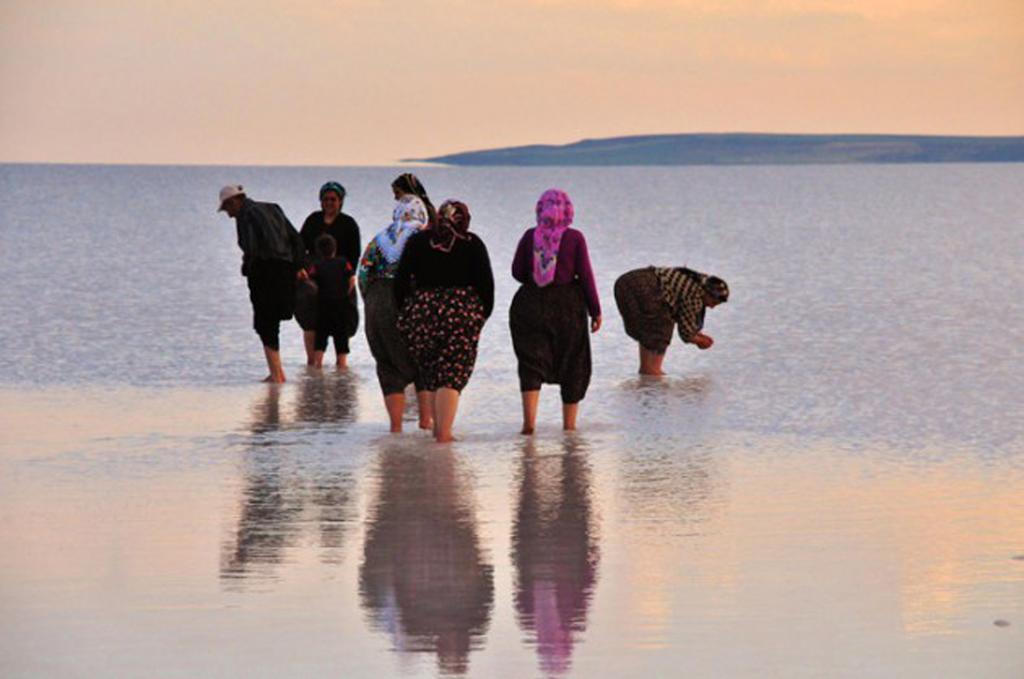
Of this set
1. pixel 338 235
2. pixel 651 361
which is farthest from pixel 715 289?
pixel 338 235

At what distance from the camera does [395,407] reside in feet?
49.3

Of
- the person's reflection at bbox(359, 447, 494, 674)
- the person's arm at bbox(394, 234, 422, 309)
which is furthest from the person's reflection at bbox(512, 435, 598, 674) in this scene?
the person's arm at bbox(394, 234, 422, 309)

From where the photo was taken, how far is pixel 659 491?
12.5m

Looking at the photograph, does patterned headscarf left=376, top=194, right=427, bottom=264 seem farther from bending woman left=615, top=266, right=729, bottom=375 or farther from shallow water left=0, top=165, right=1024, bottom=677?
bending woman left=615, top=266, right=729, bottom=375

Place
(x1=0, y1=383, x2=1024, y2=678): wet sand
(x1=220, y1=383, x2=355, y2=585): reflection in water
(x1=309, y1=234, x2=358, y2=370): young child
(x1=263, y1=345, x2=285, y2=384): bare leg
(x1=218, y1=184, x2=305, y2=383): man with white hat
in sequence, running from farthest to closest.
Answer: (x1=309, y1=234, x2=358, y2=370): young child, (x1=263, y1=345, x2=285, y2=384): bare leg, (x1=218, y1=184, x2=305, y2=383): man with white hat, (x1=220, y1=383, x2=355, y2=585): reflection in water, (x1=0, y1=383, x2=1024, y2=678): wet sand

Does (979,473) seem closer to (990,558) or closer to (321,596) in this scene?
(990,558)

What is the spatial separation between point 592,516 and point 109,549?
254 cm

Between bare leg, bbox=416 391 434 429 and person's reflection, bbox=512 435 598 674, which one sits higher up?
person's reflection, bbox=512 435 598 674

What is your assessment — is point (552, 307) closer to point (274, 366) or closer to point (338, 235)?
point (274, 366)

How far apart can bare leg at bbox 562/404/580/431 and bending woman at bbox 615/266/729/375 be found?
170 inches

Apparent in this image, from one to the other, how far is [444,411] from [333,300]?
5724mm

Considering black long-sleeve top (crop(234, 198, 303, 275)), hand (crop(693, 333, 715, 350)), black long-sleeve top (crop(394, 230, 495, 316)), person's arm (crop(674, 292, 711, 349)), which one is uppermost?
black long-sleeve top (crop(394, 230, 495, 316))

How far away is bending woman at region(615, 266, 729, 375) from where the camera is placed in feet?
64.0

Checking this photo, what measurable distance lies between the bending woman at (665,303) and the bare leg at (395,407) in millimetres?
4899
